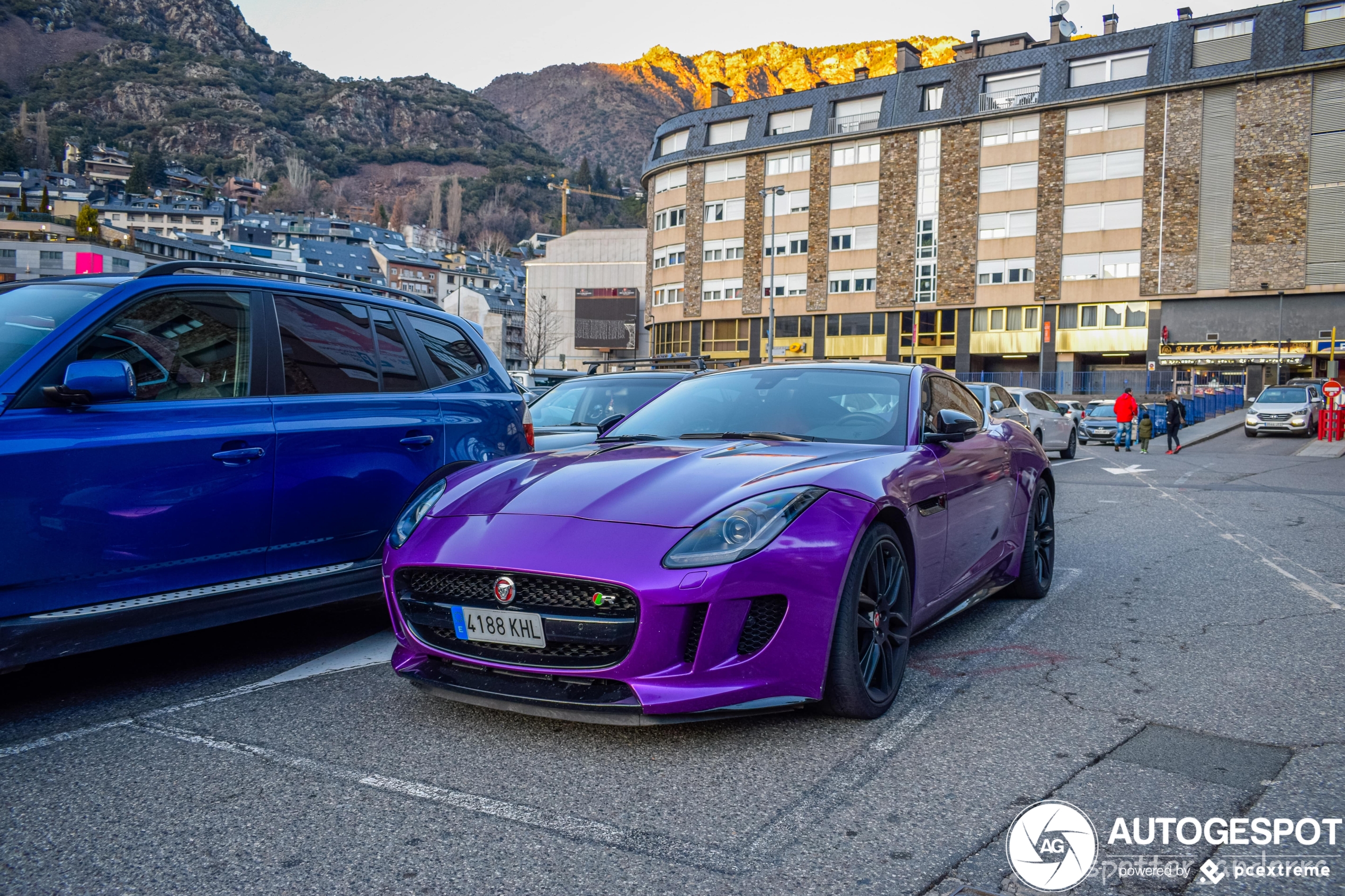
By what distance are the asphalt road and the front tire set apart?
0.36ft

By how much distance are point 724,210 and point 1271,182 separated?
30480 millimetres

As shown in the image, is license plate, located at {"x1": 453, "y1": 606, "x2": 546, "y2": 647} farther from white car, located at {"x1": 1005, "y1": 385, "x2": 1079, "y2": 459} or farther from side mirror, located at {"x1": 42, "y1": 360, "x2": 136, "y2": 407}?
white car, located at {"x1": 1005, "y1": 385, "x2": 1079, "y2": 459}

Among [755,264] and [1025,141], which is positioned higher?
[1025,141]

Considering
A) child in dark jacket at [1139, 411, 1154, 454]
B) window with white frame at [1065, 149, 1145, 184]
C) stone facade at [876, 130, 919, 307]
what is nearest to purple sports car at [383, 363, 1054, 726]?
child in dark jacket at [1139, 411, 1154, 454]

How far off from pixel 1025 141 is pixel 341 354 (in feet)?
180

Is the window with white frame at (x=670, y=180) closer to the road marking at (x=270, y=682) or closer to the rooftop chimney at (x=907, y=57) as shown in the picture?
the rooftop chimney at (x=907, y=57)

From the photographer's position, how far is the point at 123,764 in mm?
3264

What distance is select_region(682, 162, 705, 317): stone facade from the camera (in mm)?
65688

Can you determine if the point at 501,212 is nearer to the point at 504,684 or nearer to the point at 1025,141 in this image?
the point at 1025,141

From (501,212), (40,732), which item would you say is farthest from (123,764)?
(501,212)

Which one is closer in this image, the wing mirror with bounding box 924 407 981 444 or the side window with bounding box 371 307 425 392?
the wing mirror with bounding box 924 407 981 444

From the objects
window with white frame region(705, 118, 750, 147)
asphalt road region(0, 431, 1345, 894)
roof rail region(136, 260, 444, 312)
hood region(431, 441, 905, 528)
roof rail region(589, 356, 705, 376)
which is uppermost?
window with white frame region(705, 118, 750, 147)

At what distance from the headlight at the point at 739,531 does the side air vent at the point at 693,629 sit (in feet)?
0.46

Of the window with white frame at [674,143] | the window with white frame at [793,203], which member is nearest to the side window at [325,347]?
the window with white frame at [793,203]
